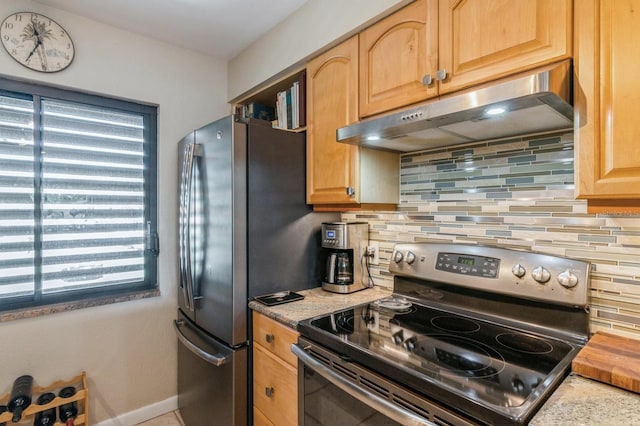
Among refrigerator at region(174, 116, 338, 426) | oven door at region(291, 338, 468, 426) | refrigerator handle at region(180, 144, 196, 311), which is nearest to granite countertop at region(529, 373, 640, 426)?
oven door at region(291, 338, 468, 426)

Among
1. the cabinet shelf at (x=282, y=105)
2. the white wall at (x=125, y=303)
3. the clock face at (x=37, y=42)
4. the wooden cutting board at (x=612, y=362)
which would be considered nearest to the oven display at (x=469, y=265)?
the wooden cutting board at (x=612, y=362)

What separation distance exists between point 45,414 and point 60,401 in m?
0.09

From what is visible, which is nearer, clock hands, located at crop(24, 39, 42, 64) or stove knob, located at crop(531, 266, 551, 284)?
stove knob, located at crop(531, 266, 551, 284)

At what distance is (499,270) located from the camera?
129 cm

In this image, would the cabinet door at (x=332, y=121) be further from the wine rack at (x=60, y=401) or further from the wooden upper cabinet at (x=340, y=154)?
the wine rack at (x=60, y=401)

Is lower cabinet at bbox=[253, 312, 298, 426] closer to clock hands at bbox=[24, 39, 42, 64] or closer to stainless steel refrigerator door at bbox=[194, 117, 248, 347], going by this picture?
stainless steel refrigerator door at bbox=[194, 117, 248, 347]

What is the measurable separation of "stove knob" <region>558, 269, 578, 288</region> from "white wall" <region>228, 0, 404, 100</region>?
1.18 meters

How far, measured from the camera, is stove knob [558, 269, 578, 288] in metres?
1.11

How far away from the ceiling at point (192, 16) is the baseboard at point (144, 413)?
2475 millimetres

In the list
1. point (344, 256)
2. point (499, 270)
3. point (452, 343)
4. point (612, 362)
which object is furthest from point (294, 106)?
point (612, 362)

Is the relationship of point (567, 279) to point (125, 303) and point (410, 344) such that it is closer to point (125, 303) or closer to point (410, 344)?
point (410, 344)

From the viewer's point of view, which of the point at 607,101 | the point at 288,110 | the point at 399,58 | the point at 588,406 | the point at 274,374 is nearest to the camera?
the point at 588,406

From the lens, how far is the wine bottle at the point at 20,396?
1660mm

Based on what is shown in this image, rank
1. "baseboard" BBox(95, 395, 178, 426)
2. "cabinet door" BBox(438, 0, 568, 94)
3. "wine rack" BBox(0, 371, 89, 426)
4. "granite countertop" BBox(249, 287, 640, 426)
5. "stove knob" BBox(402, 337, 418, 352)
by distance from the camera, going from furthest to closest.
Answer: "baseboard" BBox(95, 395, 178, 426), "wine rack" BBox(0, 371, 89, 426), "stove knob" BBox(402, 337, 418, 352), "cabinet door" BBox(438, 0, 568, 94), "granite countertop" BBox(249, 287, 640, 426)
